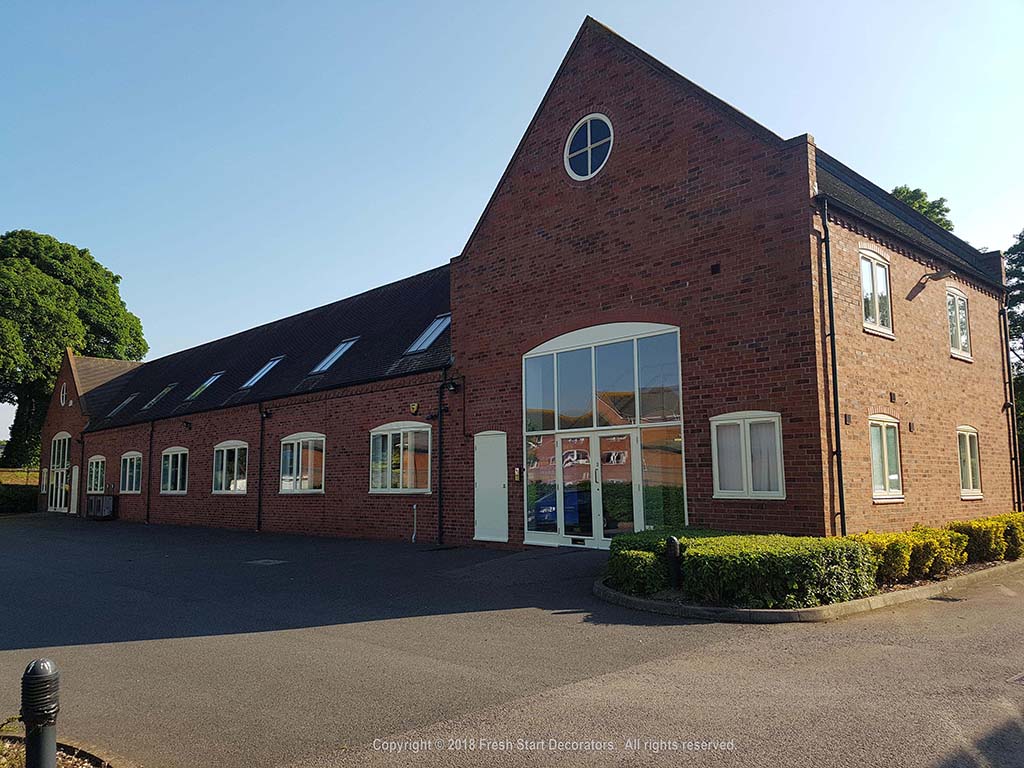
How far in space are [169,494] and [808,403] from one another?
2365 centimetres

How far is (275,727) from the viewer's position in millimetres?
5230

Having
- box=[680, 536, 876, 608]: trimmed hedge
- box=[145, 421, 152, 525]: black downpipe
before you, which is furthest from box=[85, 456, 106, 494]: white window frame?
box=[680, 536, 876, 608]: trimmed hedge

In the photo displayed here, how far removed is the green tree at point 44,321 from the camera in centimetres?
4084

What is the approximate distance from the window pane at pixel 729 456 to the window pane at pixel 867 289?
308 centimetres

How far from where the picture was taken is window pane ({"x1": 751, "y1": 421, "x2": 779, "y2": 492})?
458 inches

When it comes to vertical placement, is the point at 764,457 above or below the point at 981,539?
above

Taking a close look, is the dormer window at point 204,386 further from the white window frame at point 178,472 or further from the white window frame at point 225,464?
the white window frame at point 225,464

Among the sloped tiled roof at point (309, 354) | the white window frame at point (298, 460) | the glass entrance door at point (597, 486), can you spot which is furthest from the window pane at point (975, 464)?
the white window frame at point (298, 460)

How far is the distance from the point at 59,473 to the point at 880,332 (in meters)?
37.4

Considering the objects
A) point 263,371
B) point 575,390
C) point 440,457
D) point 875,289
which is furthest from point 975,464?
point 263,371

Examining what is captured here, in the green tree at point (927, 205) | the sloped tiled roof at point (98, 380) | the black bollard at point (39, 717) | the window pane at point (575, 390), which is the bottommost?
the black bollard at point (39, 717)

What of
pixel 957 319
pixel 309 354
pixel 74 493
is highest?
pixel 309 354

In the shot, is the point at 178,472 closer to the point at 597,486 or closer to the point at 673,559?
the point at 597,486

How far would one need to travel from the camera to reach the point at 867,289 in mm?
13117
